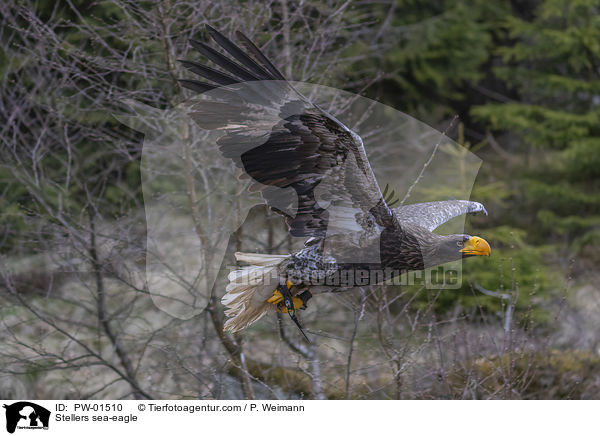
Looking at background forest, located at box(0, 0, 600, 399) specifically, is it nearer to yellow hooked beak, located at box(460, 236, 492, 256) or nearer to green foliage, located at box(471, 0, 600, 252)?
green foliage, located at box(471, 0, 600, 252)

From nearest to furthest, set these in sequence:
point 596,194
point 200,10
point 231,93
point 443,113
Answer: point 231,93 < point 200,10 < point 596,194 < point 443,113

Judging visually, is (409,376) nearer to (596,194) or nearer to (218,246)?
(218,246)

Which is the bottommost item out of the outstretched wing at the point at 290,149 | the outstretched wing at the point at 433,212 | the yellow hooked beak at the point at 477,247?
the yellow hooked beak at the point at 477,247

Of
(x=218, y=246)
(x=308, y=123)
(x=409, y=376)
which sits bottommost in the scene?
(x=409, y=376)

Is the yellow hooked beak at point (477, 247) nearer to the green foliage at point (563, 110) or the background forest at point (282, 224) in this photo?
→ the background forest at point (282, 224)

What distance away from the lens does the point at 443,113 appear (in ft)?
33.9

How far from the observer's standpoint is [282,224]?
5.47 metres

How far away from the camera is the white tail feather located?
9.71 feet
